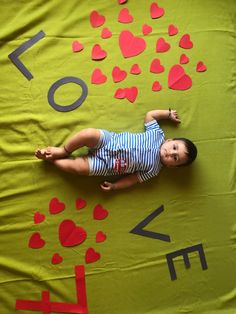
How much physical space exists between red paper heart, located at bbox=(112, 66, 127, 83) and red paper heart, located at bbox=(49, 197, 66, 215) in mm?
494

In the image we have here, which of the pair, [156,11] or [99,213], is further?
[156,11]

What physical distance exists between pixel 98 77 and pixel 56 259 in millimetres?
683

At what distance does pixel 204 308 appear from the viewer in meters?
1.48

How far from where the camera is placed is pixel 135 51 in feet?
4.94

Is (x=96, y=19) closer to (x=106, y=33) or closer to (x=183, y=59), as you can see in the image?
(x=106, y=33)

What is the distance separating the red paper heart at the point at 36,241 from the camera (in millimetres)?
1396

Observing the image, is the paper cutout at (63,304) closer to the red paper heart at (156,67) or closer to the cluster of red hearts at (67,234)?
the cluster of red hearts at (67,234)

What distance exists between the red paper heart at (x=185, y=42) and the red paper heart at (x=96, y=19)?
12.3 inches

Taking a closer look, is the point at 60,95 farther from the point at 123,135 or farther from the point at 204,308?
the point at 204,308

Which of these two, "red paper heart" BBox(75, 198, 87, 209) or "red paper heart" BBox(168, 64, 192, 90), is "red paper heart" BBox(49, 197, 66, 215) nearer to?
"red paper heart" BBox(75, 198, 87, 209)

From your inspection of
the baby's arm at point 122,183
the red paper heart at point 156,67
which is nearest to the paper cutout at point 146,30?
the red paper heart at point 156,67

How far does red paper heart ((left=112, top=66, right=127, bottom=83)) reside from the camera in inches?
58.4

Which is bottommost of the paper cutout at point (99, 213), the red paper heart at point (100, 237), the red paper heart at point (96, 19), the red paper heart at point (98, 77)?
the red paper heart at point (100, 237)

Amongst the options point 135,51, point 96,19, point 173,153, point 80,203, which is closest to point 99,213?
point 80,203
